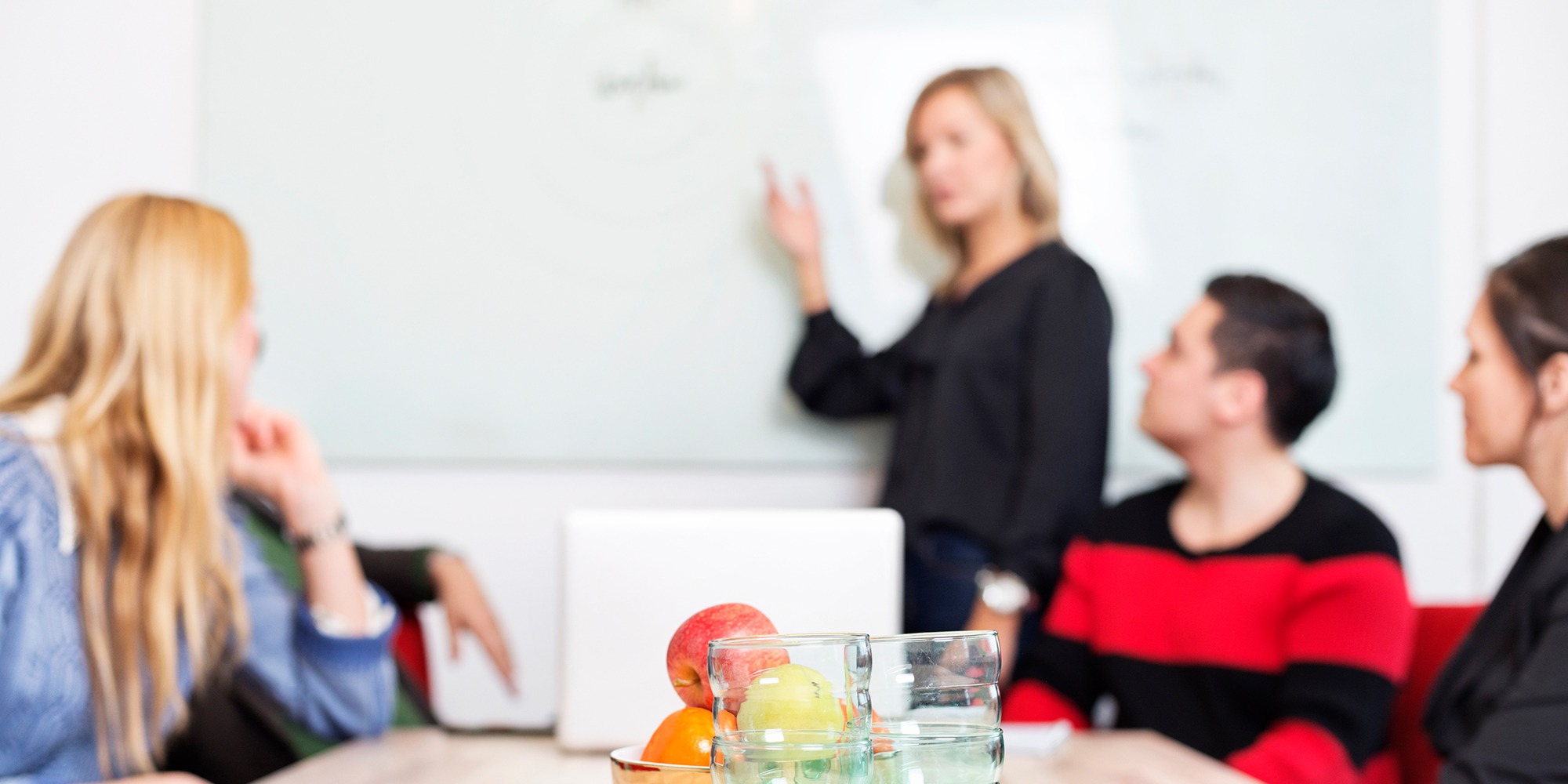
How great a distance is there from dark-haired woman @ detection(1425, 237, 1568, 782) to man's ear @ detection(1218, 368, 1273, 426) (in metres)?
0.33

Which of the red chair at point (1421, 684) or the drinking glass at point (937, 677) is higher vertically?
the drinking glass at point (937, 677)

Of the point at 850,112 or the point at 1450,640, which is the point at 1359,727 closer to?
the point at 1450,640

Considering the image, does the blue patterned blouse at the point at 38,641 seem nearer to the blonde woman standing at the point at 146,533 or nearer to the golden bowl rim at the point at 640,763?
the blonde woman standing at the point at 146,533

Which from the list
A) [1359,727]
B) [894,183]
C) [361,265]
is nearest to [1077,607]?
[1359,727]

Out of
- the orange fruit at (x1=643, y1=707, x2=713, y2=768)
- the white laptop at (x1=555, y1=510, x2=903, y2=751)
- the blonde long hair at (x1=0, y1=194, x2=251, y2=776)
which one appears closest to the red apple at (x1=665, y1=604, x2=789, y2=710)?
the orange fruit at (x1=643, y1=707, x2=713, y2=768)

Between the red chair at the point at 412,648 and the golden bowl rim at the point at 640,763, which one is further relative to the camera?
the red chair at the point at 412,648

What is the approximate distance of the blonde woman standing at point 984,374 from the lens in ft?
6.43

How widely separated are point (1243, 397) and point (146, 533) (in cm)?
141

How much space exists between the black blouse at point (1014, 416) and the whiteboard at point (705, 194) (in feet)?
0.91

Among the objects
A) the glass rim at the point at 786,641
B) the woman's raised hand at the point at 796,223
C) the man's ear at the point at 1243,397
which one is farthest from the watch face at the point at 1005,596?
the glass rim at the point at 786,641

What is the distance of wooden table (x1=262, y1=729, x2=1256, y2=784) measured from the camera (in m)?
1.05

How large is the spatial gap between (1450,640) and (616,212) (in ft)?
5.30

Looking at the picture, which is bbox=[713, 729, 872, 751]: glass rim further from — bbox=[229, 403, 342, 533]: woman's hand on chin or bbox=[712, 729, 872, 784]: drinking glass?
bbox=[229, 403, 342, 533]: woman's hand on chin

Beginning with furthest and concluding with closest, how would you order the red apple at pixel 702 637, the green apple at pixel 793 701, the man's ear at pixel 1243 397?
1. the man's ear at pixel 1243 397
2. the red apple at pixel 702 637
3. the green apple at pixel 793 701
